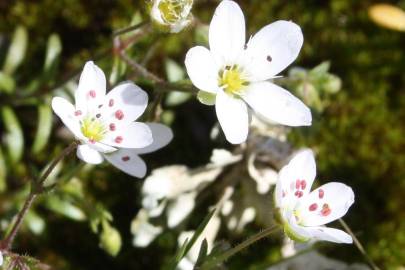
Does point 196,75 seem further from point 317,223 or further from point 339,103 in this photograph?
point 339,103

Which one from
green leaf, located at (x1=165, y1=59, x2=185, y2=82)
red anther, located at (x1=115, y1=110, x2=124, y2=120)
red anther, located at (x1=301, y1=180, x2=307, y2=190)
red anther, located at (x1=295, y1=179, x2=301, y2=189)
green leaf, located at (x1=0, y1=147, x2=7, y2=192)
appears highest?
red anther, located at (x1=115, y1=110, x2=124, y2=120)

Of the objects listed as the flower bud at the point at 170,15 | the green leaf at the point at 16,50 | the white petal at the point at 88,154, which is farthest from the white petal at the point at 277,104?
the green leaf at the point at 16,50

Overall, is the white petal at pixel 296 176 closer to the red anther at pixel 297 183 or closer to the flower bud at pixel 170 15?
the red anther at pixel 297 183

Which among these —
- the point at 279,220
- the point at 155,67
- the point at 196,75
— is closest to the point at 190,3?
the point at 196,75

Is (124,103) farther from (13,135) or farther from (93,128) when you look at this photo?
(13,135)

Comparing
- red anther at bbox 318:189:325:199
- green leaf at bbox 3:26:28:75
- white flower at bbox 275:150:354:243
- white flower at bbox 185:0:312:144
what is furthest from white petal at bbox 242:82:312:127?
green leaf at bbox 3:26:28:75

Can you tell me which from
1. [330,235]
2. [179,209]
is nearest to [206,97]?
[330,235]

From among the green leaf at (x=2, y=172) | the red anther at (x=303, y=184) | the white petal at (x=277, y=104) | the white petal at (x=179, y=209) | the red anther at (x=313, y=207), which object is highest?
the white petal at (x=277, y=104)

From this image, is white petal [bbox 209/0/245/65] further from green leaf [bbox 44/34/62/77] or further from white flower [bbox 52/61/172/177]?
green leaf [bbox 44/34/62/77]
